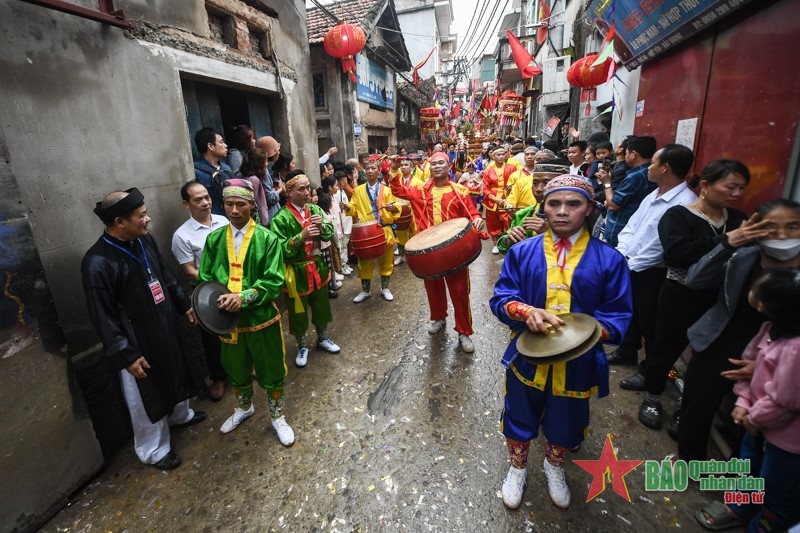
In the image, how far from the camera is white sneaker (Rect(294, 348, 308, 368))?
4.00 meters

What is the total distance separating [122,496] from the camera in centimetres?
253

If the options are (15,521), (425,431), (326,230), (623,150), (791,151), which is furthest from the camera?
(623,150)

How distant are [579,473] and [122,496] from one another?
3.19 meters

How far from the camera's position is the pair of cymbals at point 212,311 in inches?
95.8

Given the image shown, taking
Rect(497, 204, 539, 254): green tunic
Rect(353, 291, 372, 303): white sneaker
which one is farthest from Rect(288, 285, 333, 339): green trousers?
Rect(497, 204, 539, 254): green tunic

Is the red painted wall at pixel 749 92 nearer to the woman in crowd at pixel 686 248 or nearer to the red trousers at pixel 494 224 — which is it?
the woman in crowd at pixel 686 248

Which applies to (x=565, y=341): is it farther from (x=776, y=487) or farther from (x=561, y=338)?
(x=776, y=487)

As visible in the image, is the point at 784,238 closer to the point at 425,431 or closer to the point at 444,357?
the point at 425,431

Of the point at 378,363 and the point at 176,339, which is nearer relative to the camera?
the point at 176,339

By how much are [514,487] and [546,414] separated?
54 cm

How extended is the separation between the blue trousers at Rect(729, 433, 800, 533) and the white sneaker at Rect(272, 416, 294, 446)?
2921 mm

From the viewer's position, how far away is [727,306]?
7.09 ft

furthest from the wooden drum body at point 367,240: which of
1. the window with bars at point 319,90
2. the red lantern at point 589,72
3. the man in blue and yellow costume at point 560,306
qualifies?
the window with bars at point 319,90

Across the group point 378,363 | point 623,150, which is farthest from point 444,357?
point 623,150
